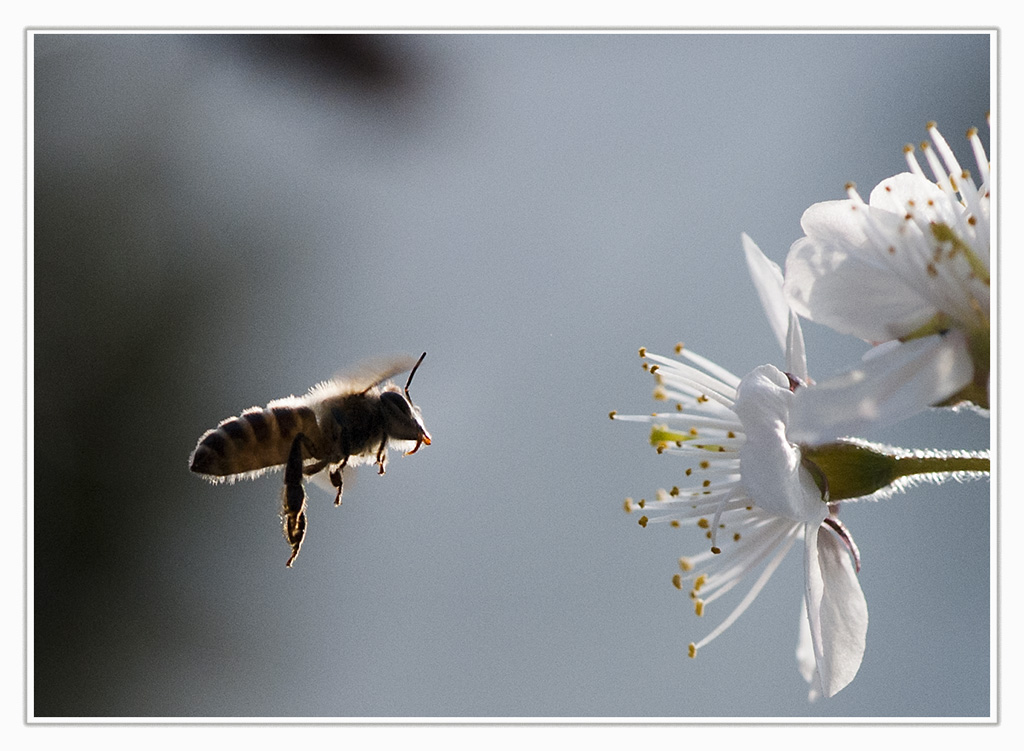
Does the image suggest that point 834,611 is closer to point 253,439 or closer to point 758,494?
point 758,494

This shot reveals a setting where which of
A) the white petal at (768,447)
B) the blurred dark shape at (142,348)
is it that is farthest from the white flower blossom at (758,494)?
the blurred dark shape at (142,348)

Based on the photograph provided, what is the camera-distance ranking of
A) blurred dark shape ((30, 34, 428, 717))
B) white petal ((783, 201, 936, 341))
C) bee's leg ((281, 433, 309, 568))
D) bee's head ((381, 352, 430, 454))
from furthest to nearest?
blurred dark shape ((30, 34, 428, 717)) < bee's head ((381, 352, 430, 454)) < bee's leg ((281, 433, 309, 568)) < white petal ((783, 201, 936, 341))

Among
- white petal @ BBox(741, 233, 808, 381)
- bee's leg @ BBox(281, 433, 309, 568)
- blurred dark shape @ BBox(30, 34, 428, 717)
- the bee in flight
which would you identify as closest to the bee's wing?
the bee in flight

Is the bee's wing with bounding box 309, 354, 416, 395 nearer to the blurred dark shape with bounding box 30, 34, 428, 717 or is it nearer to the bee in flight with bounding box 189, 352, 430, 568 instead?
the bee in flight with bounding box 189, 352, 430, 568

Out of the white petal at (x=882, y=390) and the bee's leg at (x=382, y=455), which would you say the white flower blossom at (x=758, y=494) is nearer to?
the white petal at (x=882, y=390)

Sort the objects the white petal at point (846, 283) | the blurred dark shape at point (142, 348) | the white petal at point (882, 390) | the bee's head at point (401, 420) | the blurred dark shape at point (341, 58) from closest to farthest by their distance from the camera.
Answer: the white petal at point (882, 390)
the white petal at point (846, 283)
the bee's head at point (401, 420)
the blurred dark shape at point (341, 58)
the blurred dark shape at point (142, 348)

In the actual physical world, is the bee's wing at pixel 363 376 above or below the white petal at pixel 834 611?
above
